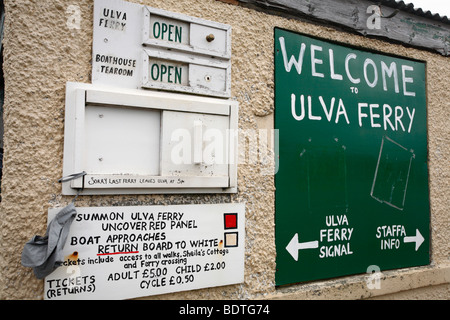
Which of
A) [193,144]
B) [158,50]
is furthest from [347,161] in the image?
[158,50]

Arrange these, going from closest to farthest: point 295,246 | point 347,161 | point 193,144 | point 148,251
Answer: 1. point 148,251
2. point 193,144
3. point 295,246
4. point 347,161

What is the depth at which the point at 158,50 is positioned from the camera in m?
1.72

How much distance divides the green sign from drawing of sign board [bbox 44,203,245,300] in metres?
0.36

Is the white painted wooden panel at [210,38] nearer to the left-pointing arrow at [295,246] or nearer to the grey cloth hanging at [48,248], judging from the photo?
the grey cloth hanging at [48,248]

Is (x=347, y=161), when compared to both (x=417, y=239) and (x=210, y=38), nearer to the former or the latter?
(x=417, y=239)

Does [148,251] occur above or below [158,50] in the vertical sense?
below

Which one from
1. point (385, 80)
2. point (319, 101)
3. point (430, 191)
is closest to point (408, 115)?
point (385, 80)

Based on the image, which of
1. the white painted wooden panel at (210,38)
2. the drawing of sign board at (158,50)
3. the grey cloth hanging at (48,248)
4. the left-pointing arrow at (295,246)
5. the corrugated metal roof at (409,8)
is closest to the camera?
the grey cloth hanging at (48,248)

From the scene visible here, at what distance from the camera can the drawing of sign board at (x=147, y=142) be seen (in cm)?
153

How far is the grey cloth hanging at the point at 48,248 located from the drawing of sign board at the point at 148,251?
0.26 feet

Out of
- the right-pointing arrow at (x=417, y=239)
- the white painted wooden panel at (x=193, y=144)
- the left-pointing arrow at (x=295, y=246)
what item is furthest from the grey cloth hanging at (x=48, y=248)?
the right-pointing arrow at (x=417, y=239)

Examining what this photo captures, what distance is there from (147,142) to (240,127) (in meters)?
0.56

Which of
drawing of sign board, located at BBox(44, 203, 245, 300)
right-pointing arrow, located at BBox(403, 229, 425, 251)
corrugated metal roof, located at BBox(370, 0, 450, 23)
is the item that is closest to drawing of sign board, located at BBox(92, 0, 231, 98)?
drawing of sign board, located at BBox(44, 203, 245, 300)

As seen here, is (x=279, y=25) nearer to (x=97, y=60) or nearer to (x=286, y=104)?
(x=286, y=104)
